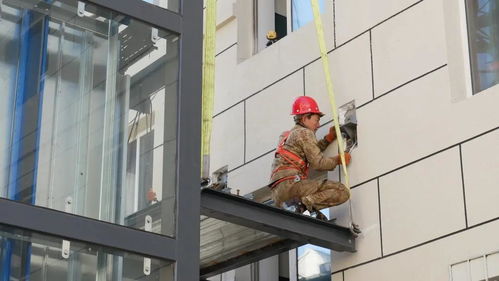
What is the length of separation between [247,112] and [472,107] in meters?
4.14

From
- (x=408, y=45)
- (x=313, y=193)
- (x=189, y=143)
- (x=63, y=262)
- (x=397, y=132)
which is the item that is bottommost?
(x=63, y=262)

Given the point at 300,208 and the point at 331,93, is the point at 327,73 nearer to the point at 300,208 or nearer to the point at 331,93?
the point at 331,93

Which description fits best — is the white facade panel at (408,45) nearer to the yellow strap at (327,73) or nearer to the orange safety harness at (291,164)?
the yellow strap at (327,73)

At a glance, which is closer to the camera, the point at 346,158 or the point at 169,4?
the point at 169,4

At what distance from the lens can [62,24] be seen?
1148 centimetres

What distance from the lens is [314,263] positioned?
14.6m

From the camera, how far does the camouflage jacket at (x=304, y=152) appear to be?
543 inches

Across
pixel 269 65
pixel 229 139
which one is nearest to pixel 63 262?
pixel 229 139

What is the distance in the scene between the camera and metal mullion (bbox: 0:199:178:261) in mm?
10453

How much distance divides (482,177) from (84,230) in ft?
13.8

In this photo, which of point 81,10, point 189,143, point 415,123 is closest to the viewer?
point 81,10

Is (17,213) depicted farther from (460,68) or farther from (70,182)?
(460,68)

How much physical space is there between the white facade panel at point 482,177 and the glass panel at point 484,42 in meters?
0.89

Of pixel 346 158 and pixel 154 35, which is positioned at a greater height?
pixel 154 35
